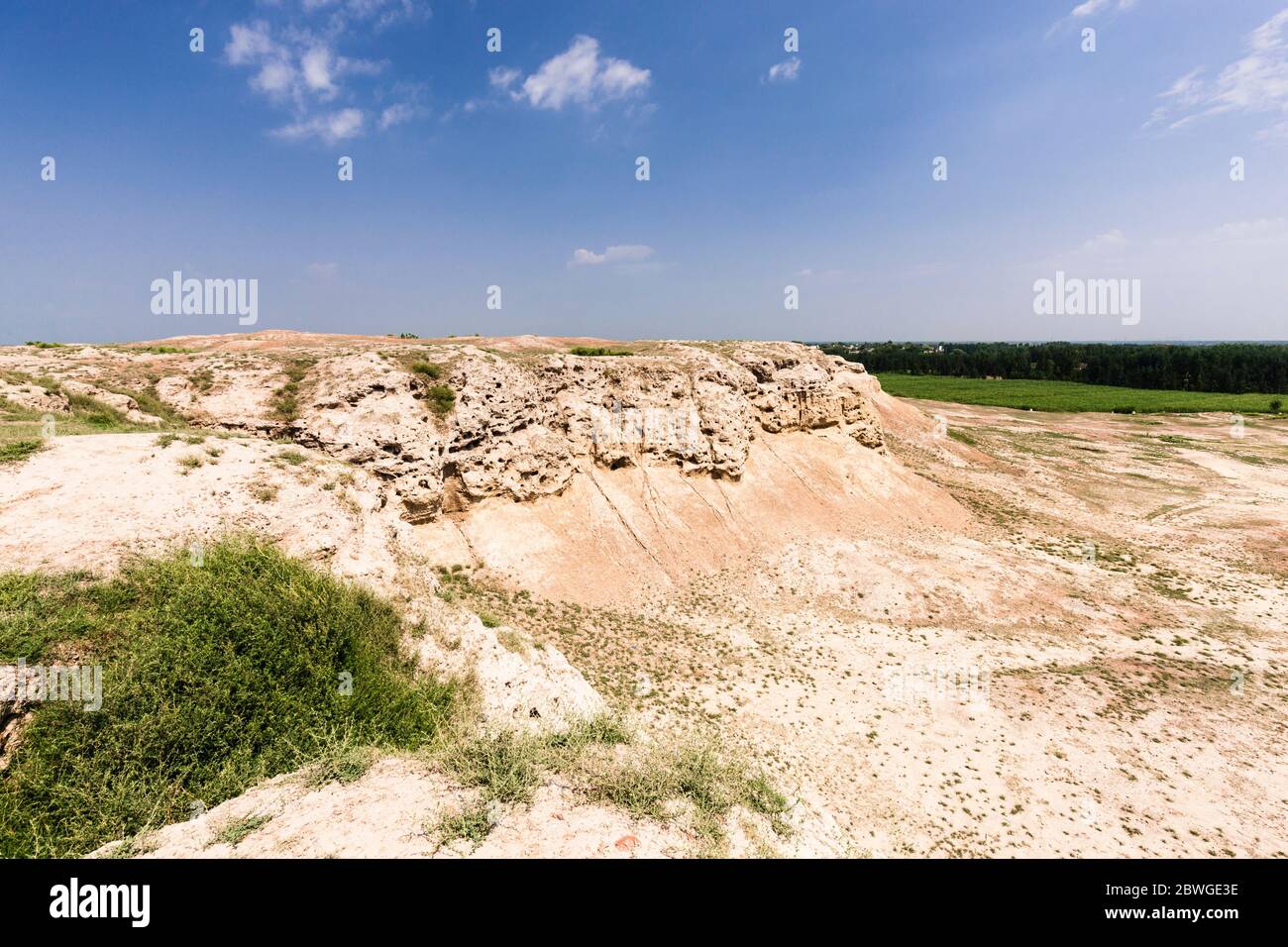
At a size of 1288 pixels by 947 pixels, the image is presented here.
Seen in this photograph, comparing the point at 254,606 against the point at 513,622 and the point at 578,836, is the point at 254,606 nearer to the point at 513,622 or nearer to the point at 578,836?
the point at 578,836

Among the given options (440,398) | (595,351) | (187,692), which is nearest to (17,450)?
(187,692)

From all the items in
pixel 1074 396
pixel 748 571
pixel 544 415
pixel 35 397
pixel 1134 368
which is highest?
pixel 1134 368

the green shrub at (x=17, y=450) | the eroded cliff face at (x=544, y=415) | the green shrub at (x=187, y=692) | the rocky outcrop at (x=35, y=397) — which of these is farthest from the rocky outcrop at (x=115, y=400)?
the green shrub at (x=187, y=692)

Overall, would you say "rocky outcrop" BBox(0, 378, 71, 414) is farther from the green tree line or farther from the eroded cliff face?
the green tree line

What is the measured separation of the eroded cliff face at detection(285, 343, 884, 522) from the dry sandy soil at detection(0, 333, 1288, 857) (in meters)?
0.15

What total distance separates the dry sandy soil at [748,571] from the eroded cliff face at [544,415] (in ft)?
0.50

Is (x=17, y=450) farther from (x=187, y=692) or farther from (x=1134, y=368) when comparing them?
(x=1134, y=368)

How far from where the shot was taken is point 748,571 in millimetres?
24562

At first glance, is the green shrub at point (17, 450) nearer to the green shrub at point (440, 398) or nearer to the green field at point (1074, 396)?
the green shrub at point (440, 398)

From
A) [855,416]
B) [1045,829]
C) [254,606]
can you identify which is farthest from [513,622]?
[855,416]

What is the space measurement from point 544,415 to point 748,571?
1319cm

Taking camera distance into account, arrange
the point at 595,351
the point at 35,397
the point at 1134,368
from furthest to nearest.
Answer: the point at 1134,368 → the point at 595,351 → the point at 35,397

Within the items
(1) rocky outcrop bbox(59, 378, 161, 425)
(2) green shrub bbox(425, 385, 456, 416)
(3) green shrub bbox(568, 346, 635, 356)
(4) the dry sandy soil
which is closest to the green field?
(4) the dry sandy soil
